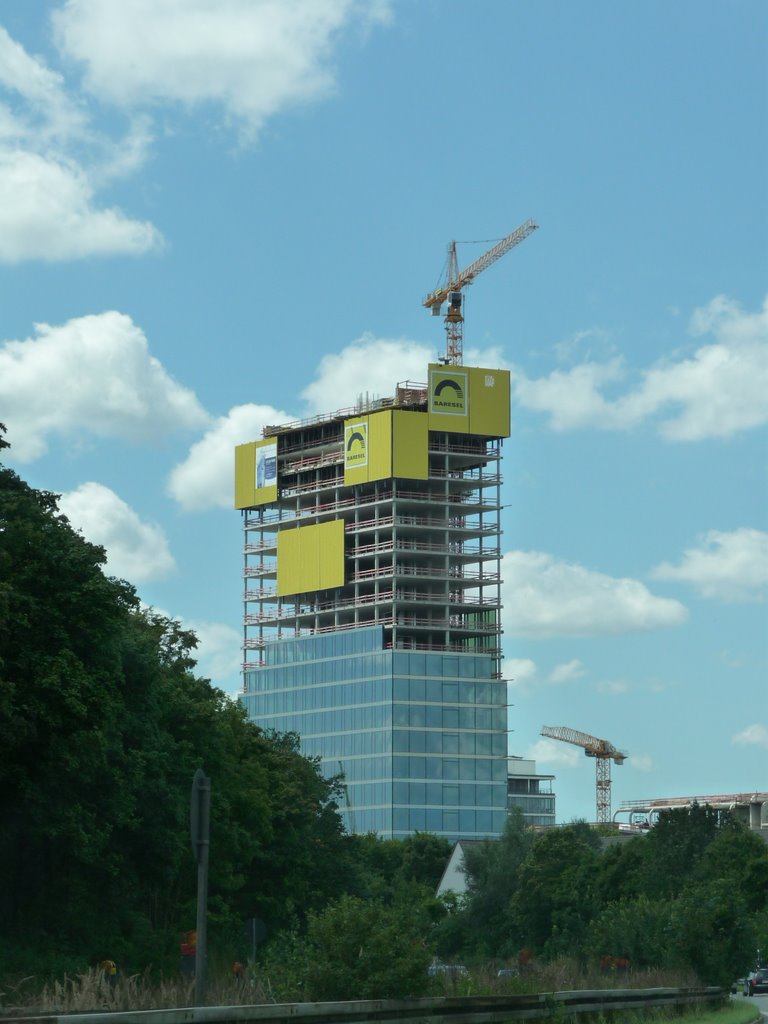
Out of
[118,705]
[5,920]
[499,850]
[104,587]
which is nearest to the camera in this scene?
[104,587]

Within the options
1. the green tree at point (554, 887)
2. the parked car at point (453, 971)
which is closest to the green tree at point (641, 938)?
the parked car at point (453, 971)

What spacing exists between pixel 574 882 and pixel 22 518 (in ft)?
246

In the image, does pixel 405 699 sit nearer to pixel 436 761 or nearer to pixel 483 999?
pixel 436 761

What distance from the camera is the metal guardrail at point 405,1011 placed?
60.8ft

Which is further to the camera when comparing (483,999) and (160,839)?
(160,839)

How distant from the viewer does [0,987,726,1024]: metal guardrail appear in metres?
18.5

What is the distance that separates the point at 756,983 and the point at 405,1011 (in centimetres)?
5572

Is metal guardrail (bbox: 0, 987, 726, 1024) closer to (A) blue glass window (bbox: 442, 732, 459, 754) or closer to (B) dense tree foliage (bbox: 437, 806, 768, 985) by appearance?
(B) dense tree foliage (bbox: 437, 806, 768, 985)

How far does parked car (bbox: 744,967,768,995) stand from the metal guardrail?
40.1 meters

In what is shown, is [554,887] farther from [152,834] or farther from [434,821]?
[434,821]

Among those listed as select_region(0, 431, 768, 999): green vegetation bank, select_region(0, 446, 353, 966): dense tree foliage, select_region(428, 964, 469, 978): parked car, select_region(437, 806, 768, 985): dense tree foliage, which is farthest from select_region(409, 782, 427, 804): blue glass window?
select_region(428, 964, 469, 978): parked car

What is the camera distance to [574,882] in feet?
370

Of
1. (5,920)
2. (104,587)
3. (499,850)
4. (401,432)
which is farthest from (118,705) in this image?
(401,432)

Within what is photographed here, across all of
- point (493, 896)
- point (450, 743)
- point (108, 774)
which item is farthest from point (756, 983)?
point (450, 743)
